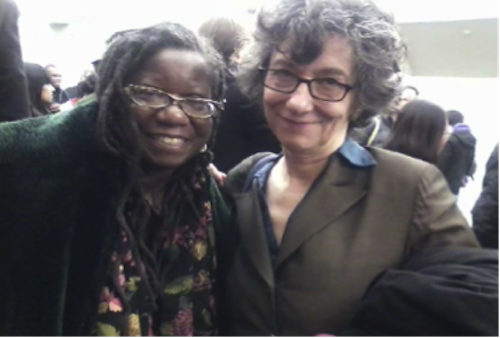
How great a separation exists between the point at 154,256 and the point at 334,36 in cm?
48

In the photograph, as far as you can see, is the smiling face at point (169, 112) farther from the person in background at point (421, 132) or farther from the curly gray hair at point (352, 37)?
the person in background at point (421, 132)

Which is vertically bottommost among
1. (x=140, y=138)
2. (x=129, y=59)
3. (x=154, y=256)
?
(x=154, y=256)

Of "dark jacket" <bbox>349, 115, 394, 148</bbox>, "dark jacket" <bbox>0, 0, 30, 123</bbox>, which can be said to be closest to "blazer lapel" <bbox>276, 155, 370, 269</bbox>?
"dark jacket" <bbox>0, 0, 30, 123</bbox>

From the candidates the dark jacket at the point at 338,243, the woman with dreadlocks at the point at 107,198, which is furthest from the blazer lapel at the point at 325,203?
the woman with dreadlocks at the point at 107,198

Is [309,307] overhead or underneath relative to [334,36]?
underneath

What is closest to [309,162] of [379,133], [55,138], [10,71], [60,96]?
[55,138]

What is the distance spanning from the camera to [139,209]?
2.96ft

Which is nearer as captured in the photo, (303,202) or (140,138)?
(140,138)

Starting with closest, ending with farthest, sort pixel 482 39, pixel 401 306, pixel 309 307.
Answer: pixel 401 306 → pixel 309 307 → pixel 482 39

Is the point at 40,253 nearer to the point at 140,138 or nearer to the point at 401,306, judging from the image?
the point at 140,138

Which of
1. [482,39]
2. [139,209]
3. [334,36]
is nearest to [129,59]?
[139,209]

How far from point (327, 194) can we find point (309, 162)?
0.08 metres

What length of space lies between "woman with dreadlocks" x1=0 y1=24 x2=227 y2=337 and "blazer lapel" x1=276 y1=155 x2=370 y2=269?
0.67 ft

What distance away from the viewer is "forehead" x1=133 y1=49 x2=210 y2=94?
0.87m
